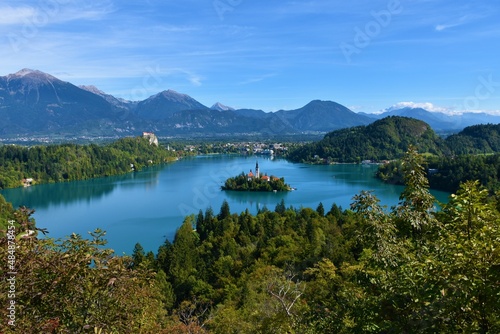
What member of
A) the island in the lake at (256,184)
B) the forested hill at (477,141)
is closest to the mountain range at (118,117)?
the forested hill at (477,141)

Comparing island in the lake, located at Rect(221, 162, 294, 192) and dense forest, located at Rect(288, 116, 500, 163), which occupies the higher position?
dense forest, located at Rect(288, 116, 500, 163)

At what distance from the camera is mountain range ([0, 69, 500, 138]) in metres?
123

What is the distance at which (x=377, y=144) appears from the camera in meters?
51.6

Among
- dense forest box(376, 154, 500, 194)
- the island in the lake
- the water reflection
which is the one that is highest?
dense forest box(376, 154, 500, 194)

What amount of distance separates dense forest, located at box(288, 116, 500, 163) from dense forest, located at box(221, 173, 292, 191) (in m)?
21.3

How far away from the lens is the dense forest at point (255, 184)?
1067 inches

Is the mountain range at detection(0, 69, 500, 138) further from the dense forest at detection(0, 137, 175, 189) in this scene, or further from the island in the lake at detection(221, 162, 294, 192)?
the island in the lake at detection(221, 162, 294, 192)

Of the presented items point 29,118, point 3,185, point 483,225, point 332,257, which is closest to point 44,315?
point 483,225

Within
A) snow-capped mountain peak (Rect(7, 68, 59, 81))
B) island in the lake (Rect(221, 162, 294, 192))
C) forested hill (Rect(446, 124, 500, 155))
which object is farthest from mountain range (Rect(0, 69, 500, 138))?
island in the lake (Rect(221, 162, 294, 192))

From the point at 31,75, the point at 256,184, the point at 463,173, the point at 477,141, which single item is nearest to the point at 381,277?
the point at 256,184

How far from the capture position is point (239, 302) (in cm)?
700

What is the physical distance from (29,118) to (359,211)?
145 m

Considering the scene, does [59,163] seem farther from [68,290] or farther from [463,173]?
[68,290]

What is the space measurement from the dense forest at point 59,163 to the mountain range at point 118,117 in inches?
3094
